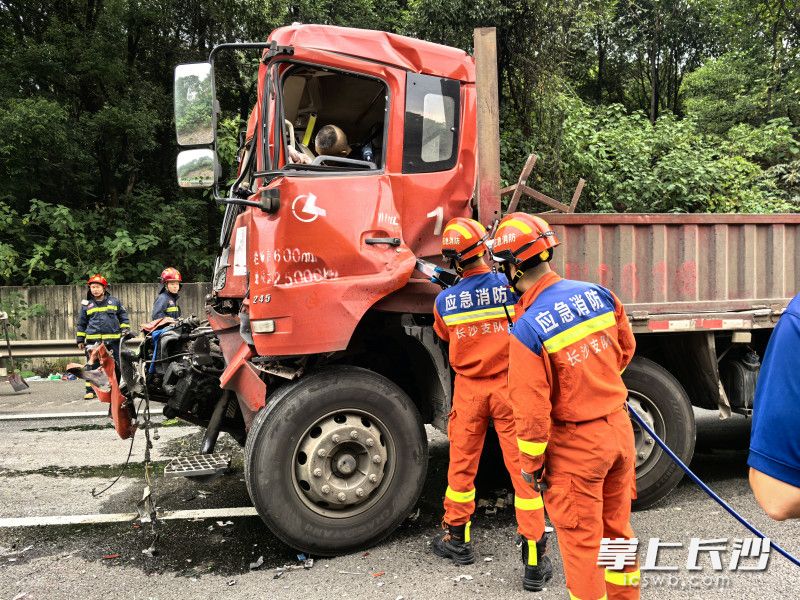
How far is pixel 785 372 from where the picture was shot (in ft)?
3.92

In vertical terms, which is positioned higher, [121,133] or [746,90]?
[746,90]

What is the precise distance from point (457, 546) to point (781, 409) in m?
2.70

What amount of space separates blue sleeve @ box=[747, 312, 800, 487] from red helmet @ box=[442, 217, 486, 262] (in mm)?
2479

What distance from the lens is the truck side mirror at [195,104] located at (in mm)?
3639

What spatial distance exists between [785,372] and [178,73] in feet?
11.6

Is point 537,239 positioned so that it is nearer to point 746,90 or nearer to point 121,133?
point 121,133

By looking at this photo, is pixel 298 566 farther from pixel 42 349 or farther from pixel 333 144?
pixel 42 349

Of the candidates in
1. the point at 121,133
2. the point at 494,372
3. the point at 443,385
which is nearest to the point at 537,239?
the point at 494,372

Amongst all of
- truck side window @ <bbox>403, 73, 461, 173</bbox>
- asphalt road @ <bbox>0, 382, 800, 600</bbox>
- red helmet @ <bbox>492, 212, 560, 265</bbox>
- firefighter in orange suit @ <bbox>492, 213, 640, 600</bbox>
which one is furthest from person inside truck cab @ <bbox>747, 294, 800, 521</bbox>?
truck side window @ <bbox>403, 73, 461, 173</bbox>

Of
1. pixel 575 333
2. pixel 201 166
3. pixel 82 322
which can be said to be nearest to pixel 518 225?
pixel 575 333

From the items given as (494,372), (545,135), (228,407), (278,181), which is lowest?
(228,407)

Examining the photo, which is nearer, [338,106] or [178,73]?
[178,73]

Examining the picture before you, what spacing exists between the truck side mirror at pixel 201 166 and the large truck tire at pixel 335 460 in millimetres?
1340

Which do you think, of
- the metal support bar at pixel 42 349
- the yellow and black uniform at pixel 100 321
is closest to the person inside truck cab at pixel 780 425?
the yellow and black uniform at pixel 100 321
